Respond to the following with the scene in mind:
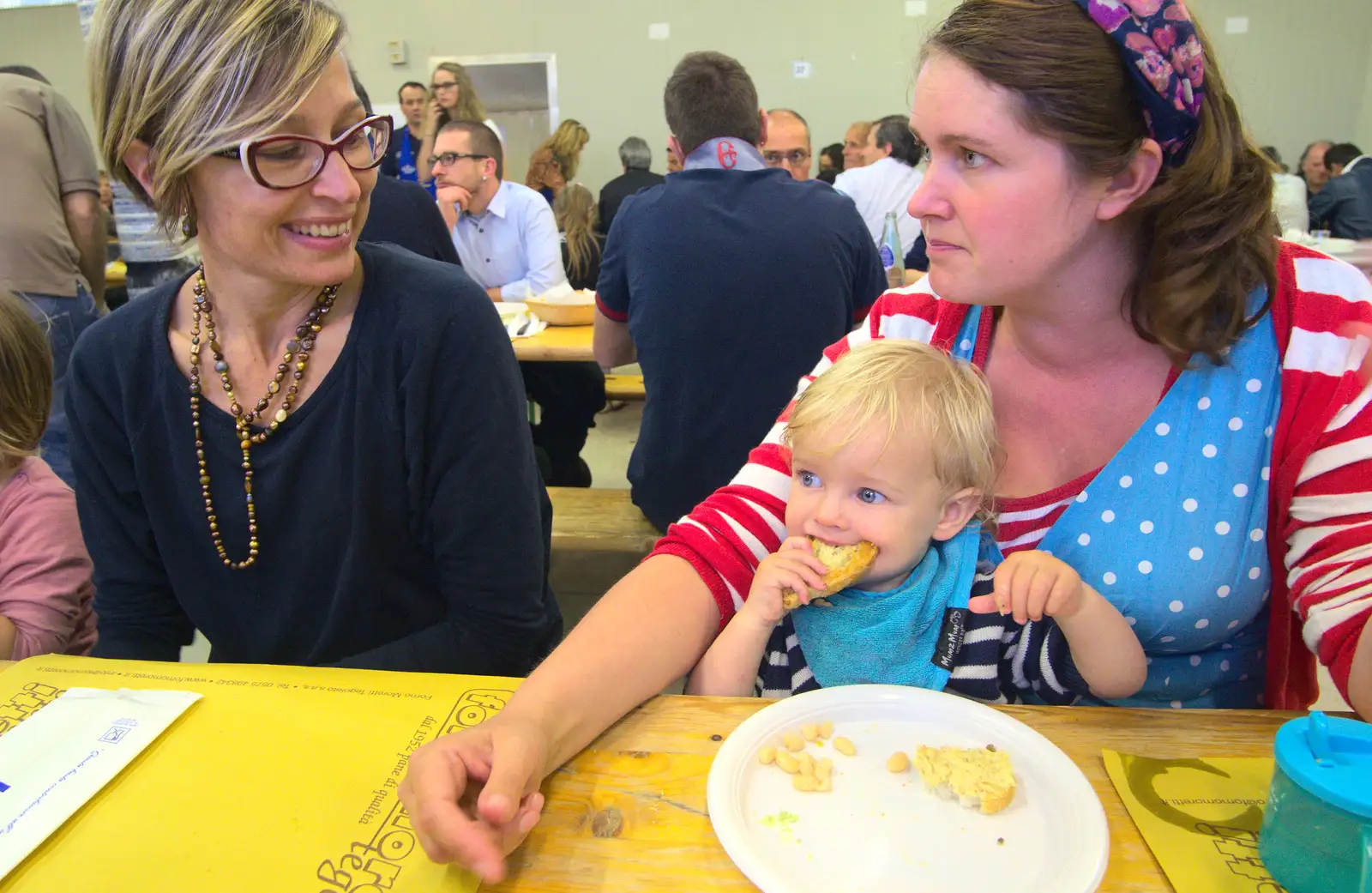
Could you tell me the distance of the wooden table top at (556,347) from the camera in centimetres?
316

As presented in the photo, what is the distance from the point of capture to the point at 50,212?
3527 mm

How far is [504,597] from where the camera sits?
1517mm

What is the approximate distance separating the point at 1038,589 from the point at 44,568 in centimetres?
172

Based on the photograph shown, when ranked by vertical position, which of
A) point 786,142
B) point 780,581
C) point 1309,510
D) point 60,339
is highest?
point 786,142

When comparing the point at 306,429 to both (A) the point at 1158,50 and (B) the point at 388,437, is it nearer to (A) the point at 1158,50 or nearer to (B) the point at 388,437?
(B) the point at 388,437

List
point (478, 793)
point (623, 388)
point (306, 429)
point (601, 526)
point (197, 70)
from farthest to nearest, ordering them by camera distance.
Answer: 1. point (623, 388)
2. point (601, 526)
3. point (306, 429)
4. point (197, 70)
5. point (478, 793)

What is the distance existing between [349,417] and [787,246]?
1.57 meters

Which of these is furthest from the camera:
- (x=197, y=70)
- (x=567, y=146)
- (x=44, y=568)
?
(x=567, y=146)

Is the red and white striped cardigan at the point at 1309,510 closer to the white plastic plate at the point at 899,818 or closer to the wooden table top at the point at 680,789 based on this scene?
the wooden table top at the point at 680,789

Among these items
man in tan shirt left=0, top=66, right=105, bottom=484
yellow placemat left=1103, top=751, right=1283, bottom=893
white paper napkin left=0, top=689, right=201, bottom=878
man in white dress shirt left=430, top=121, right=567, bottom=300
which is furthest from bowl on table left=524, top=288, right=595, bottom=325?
yellow placemat left=1103, top=751, right=1283, bottom=893

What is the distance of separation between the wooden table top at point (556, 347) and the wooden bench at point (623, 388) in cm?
90

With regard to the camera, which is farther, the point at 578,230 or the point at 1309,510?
the point at 578,230

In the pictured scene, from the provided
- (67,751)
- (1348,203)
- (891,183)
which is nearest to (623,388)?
(891,183)

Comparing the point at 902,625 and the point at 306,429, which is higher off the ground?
the point at 306,429
